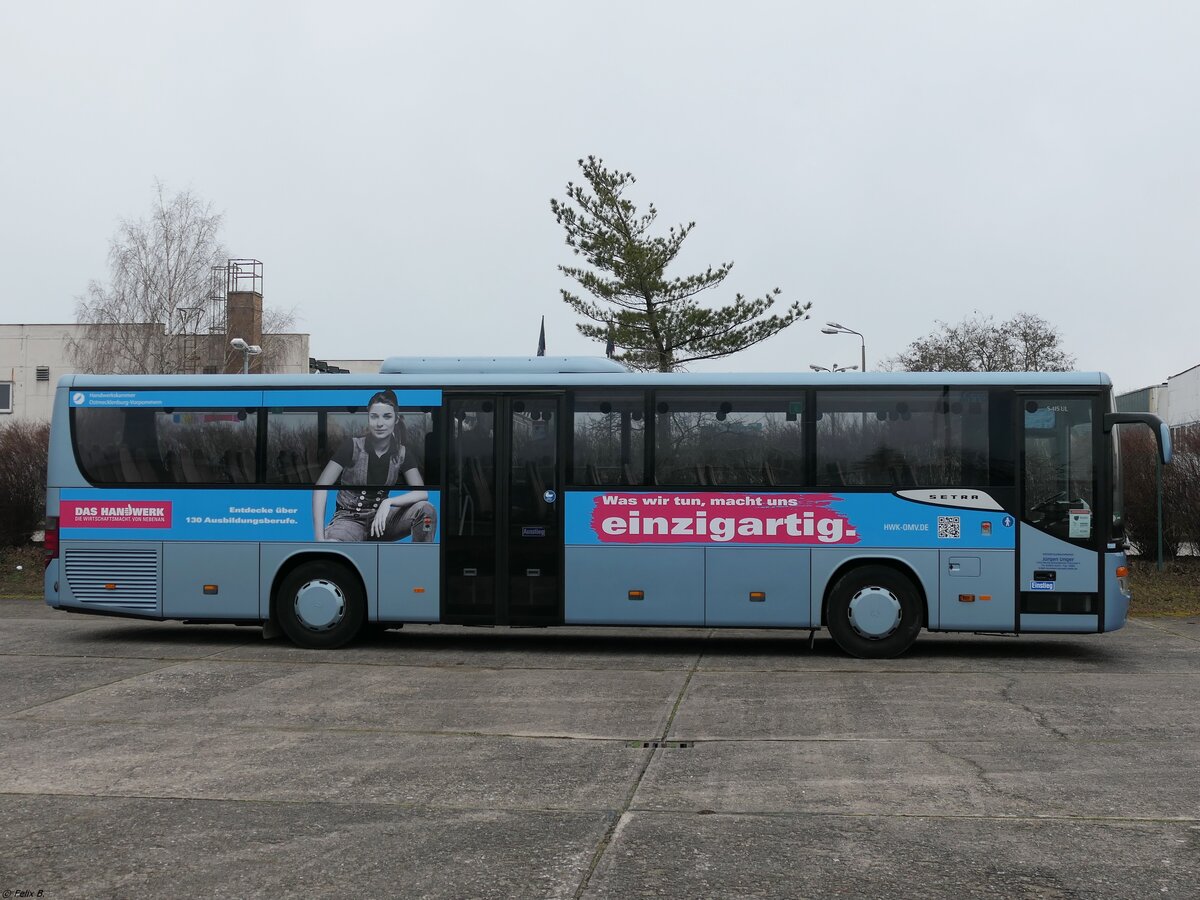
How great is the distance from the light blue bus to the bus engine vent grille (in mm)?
25

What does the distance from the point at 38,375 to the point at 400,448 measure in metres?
51.9

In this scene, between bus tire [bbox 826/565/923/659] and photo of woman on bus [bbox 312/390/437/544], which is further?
photo of woman on bus [bbox 312/390/437/544]

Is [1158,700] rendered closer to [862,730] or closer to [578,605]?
[862,730]

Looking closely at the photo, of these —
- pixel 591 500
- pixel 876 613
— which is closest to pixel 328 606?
pixel 591 500

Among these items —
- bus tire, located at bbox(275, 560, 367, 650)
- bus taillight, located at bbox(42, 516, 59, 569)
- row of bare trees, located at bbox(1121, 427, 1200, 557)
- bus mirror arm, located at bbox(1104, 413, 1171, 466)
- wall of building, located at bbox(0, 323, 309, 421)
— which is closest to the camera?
bus mirror arm, located at bbox(1104, 413, 1171, 466)

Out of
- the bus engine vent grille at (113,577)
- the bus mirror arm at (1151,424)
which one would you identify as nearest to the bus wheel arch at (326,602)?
the bus engine vent grille at (113,577)

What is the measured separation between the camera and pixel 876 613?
13117 mm

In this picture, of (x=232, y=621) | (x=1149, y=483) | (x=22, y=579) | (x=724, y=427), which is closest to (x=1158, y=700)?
(x=724, y=427)

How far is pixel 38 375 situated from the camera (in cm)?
5947

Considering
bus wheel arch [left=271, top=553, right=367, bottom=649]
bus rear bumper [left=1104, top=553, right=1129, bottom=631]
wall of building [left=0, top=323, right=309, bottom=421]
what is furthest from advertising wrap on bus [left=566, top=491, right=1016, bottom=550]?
wall of building [left=0, top=323, right=309, bottom=421]

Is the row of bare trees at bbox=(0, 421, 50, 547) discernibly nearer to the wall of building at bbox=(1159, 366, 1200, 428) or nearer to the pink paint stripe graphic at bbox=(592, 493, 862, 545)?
the pink paint stripe graphic at bbox=(592, 493, 862, 545)

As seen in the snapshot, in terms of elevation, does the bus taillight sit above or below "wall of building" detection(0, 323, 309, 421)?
below

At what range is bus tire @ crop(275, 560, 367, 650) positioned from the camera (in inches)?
549

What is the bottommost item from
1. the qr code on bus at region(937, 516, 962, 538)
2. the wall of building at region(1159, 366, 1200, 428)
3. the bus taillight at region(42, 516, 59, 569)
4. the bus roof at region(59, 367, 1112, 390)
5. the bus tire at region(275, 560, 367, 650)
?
the bus tire at region(275, 560, 367, 650)
